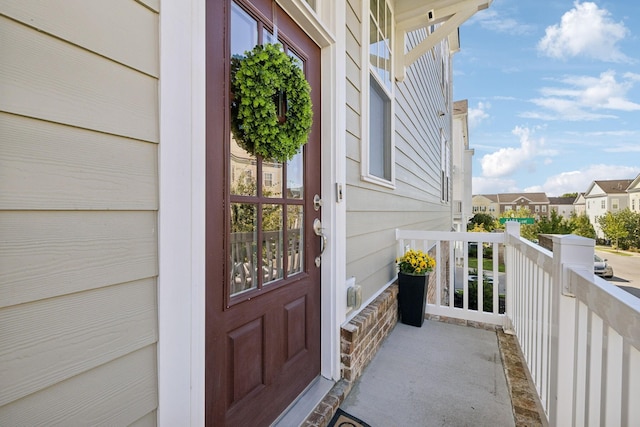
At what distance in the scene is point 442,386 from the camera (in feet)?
6.45

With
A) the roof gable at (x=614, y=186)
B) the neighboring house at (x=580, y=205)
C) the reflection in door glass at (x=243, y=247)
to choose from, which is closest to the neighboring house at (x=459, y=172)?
the reflection in door glass at (x=243, y=247)

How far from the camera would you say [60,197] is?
2.16 feet

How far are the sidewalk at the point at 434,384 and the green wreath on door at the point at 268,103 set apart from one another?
156cm

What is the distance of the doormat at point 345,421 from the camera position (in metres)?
1.61

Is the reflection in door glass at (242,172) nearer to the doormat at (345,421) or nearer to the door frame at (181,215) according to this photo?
the door frame at (181,215)

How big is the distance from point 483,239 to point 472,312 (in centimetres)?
75

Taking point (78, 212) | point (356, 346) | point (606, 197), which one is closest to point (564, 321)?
point (356, 346)

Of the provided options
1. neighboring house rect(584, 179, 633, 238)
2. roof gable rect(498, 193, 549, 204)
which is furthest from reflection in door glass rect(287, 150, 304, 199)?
roof gable rect(498, 193, 549, 204)

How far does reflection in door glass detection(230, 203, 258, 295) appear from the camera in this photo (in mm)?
1239

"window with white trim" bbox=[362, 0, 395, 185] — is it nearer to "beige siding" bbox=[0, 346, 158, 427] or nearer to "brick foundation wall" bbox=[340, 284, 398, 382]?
"brick foundation wall" bbox=[340, 284, 398, 382]

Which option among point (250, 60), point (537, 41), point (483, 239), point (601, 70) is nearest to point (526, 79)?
point (601, 70)

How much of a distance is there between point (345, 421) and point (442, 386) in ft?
2.46

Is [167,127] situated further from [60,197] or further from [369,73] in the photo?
[369,73]

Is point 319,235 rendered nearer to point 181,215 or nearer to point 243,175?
point 243,175
